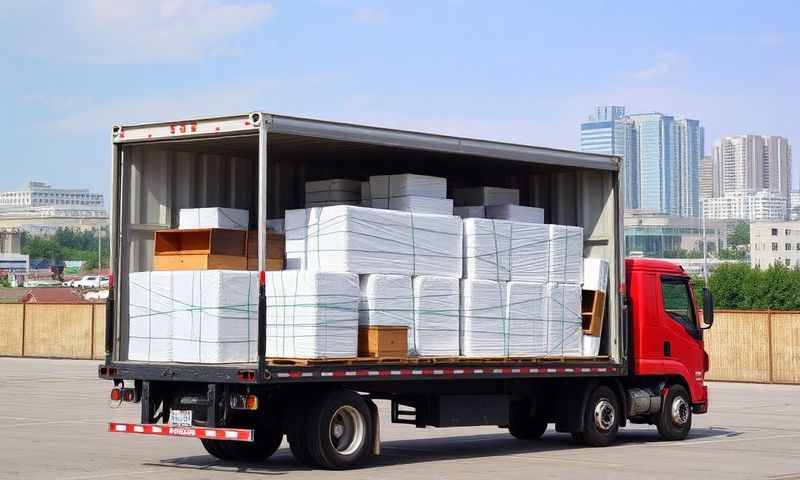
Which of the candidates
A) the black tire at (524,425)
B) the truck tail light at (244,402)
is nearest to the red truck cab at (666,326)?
the black tire at (524,425)

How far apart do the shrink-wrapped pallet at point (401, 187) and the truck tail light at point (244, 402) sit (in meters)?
3.11

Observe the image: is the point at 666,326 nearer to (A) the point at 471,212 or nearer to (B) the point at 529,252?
(B) the point at 529,252

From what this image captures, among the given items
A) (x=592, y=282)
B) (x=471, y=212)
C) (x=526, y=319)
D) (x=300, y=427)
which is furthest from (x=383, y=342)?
(x=592, y=282)

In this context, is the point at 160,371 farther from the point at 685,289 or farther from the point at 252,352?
the point at 685,289

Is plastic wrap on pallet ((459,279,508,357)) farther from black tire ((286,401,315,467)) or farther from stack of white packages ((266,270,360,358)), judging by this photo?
black tire ((286,401,315,467))

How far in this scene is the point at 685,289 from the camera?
18906 millimetres

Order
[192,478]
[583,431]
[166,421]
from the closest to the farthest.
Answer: [192,478] < [166,421] < [583,431]

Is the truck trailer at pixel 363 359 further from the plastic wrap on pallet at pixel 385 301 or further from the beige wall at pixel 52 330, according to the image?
the beige wall at pixel 52 330

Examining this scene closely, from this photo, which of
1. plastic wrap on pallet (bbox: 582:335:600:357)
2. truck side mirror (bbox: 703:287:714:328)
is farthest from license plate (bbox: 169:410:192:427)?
truck side mirror (bbox: 703:287:714:328)

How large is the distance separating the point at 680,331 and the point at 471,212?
4041 mm

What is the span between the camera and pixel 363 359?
13836 millimetres

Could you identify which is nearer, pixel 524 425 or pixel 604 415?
pixel 604 415

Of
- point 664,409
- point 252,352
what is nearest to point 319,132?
point 252,352

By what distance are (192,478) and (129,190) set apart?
3415 millimetres
